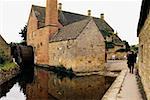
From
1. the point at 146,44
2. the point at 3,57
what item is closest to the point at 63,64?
the point at 3,57

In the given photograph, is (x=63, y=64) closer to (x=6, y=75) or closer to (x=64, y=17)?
(x=6, y=75)

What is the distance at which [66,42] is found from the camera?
24.3 meters

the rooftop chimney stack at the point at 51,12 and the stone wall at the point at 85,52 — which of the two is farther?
the rooftop chimney stack at the point at 51,12

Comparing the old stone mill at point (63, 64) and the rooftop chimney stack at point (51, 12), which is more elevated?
the rooftop chimney stack at point (51, 12)

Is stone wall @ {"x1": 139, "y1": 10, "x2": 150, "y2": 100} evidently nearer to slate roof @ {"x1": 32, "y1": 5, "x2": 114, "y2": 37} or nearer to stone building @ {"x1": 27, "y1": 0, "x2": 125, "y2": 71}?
stone building @ {"x1": 27, "y1": 0, "x2": 125, "y2": 71}

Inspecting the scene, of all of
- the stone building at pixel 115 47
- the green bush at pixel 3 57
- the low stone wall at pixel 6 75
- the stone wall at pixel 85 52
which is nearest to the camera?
the low stone wall at pixel 6 75

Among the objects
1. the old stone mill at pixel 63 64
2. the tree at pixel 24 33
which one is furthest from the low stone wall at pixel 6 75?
the tree at pixel 24 33

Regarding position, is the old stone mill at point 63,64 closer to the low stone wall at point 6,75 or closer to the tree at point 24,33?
the low stone wall at point 6,75

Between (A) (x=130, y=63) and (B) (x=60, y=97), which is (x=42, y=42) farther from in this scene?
(B) (x=60, y=97)

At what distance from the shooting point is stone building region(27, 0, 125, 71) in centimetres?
2334

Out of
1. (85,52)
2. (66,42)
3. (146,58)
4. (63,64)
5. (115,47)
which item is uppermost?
(66,42)

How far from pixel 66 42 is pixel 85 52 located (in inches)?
81.7

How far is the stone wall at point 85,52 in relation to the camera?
910 inches

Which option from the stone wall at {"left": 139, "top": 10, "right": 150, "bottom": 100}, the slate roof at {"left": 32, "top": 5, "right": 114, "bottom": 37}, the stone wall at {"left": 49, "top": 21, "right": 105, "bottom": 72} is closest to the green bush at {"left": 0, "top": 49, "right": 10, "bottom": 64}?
the stone wall at {"left": 49, "top": 21, "right": 105, "bottom": 72}
